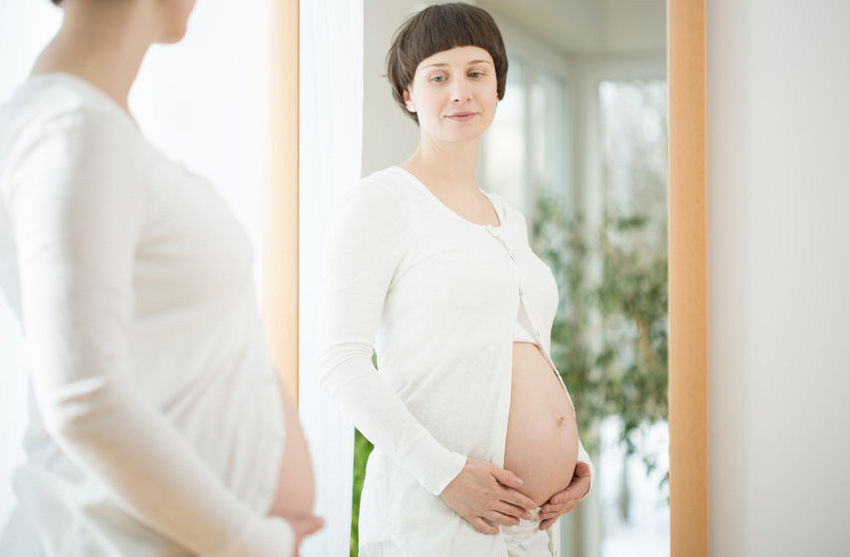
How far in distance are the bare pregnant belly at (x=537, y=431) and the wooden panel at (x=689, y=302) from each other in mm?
326

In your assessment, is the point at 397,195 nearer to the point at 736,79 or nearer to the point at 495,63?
the point at 495,63

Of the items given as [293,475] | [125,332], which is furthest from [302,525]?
[125,332]

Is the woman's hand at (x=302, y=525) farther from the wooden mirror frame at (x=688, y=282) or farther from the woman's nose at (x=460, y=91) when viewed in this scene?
the wooden mirror frame at (x=688, y=282)

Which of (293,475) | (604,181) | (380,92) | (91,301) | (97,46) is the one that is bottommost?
(293,475)

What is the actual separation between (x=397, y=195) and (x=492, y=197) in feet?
1.00

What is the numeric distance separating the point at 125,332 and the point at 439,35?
91 centimetres

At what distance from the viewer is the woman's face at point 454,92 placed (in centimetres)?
133

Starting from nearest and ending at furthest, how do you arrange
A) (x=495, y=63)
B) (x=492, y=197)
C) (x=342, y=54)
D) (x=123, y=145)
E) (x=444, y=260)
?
(x=123, y=145) < (x=444, y=260) < (x=495, y=63) < (x=492, y=197) < (x=342, y=54)

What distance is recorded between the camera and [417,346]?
4.16ft

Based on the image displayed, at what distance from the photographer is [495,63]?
141cm

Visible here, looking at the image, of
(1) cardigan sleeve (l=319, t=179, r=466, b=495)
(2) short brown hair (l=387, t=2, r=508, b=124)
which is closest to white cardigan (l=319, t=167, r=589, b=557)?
(1) cardigan sleeve (l=319, t=179, r=466, b=495)

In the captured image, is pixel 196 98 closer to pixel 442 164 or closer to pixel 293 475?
pixel 442 164

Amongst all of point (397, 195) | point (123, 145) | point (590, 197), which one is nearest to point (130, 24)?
point (123, 145)

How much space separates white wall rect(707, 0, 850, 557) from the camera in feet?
4.83
